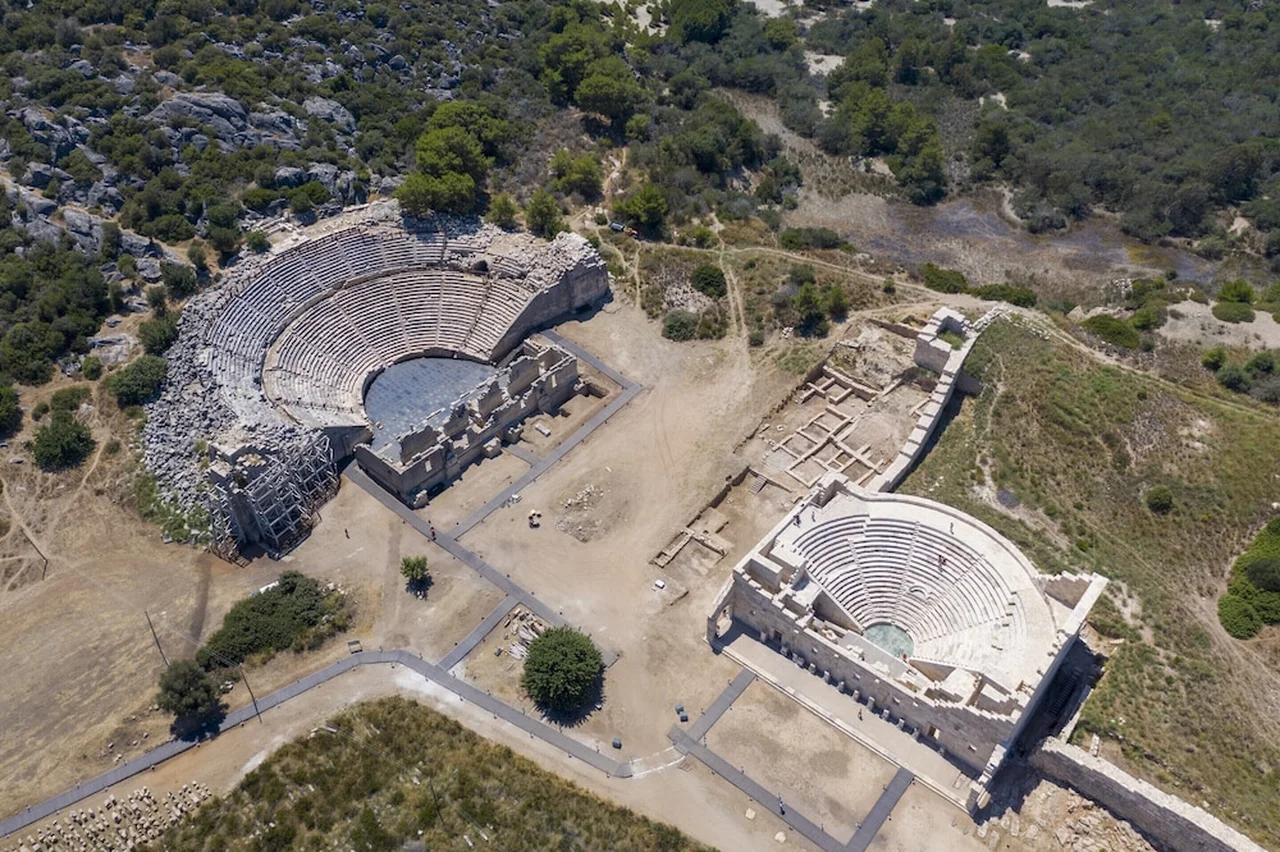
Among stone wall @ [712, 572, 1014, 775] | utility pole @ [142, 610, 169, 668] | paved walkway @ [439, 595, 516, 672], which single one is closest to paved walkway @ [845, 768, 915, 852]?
stone wall @ [712, 572, 1014, 775]

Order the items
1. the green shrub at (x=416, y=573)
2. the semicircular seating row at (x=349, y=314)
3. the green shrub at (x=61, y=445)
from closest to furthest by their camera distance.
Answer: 1. the green shrub at (x=416, y=573)
2. the green shrub at (x=61, y=445)
3. the semicircular seating row at (x=349, y=314)

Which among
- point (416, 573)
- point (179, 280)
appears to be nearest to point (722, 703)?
point (416, 573)

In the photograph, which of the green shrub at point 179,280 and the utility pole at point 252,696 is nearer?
the utility pole at point 252,696

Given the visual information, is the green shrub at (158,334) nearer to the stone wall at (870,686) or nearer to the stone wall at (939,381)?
the stone wall at (870,686)

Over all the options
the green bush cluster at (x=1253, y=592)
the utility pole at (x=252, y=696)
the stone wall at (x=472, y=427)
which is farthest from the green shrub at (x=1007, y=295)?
the utility pole at (x=252, y=696)

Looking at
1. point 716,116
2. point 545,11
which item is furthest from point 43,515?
point 545,11

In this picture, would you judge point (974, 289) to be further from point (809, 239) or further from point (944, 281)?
point (809, 239)

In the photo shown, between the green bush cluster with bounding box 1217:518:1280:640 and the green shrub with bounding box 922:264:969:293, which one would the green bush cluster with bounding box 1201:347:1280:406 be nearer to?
the green bush cluster with bounding box 1217:518:1280:640

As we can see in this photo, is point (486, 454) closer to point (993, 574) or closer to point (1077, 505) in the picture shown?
point (993, 574)
